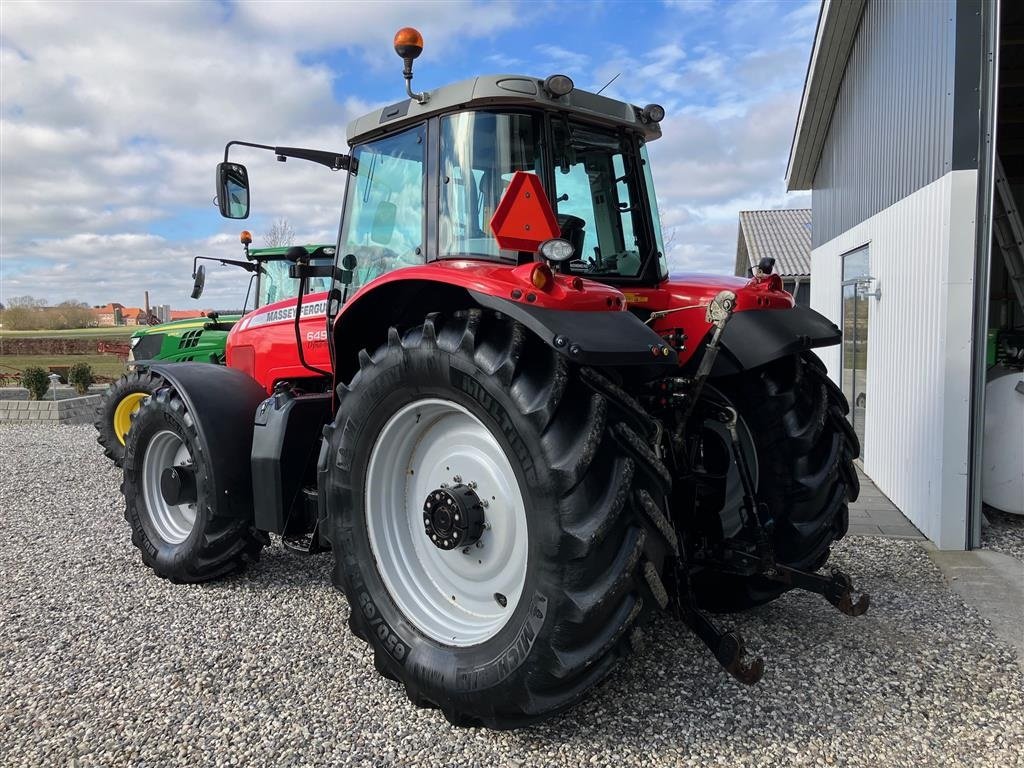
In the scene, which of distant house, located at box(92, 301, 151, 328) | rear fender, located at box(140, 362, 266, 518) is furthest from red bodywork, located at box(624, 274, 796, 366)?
distant house, located at box(92, 301, 151, 328)

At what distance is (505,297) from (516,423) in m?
0.41

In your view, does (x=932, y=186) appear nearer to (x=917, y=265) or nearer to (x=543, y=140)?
(x=917, y=265)

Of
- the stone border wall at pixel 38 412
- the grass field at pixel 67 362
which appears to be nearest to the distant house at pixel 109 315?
the grass field at pixel 67 362

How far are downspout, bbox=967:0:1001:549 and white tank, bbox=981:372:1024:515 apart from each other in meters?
0.61

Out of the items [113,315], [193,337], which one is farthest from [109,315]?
[193,337]

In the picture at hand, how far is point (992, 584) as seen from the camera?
4133mm

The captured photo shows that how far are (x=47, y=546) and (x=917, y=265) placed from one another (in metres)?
6.47

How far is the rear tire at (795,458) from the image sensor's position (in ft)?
10.5

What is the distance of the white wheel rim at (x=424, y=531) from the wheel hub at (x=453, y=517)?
0.05 metres

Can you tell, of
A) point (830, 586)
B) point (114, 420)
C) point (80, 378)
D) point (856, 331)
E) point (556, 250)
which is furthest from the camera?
point (80, 378)

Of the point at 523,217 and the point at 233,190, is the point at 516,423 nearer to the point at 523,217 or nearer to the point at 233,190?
the point at 523,217

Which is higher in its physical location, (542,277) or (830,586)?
(542,277)

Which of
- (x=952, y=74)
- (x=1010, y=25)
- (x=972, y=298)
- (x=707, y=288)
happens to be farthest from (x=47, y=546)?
(x=1010, y=25)

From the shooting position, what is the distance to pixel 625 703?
2680 mm
